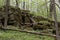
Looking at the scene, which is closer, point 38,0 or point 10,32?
point 10,32

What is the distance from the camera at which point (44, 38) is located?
6996 millimetres

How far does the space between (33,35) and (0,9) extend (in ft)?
14.6

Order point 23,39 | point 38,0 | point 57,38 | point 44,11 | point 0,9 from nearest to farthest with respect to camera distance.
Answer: point 57,38
point 23,39
point 0,9
point 44,11
point 38,0

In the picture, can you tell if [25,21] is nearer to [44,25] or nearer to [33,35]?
[44,25]

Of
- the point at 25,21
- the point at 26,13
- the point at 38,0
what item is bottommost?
the point at 25,21

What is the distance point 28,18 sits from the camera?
10.9 metres

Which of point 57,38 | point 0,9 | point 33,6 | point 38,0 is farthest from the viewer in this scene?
point 33,6

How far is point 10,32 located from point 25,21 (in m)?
3.07

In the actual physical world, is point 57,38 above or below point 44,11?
below

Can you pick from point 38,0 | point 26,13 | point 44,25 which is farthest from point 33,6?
point 44,25

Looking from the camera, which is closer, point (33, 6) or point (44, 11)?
point (44, 11)

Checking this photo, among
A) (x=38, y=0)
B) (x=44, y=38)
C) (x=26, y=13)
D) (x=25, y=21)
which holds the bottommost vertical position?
(x=44, y=38)

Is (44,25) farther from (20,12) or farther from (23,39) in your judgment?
(23,39)

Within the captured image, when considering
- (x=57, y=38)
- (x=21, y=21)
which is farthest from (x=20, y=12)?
→ (x=57, y=38)
